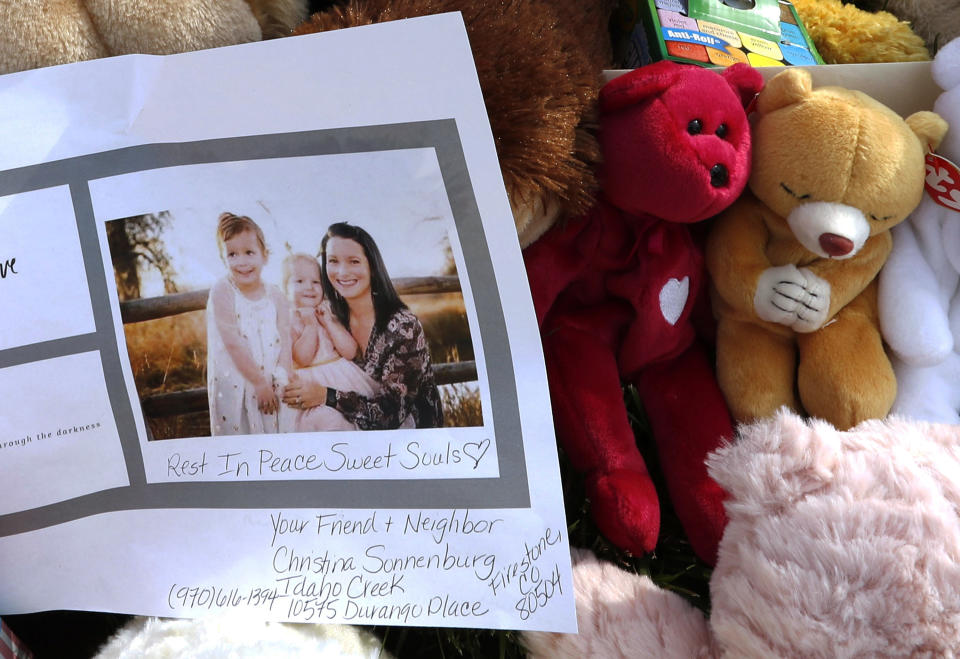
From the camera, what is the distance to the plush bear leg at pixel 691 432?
54 cm

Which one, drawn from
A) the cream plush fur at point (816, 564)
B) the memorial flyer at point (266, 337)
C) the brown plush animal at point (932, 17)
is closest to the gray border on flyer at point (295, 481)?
the memorial flyer at point (266, 337)

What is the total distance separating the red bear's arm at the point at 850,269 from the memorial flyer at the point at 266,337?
25 centimetres

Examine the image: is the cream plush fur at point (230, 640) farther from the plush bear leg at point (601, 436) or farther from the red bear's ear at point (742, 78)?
the red bear's ear at point (742, 78)

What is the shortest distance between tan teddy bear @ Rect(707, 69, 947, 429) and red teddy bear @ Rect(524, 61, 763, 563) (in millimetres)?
25

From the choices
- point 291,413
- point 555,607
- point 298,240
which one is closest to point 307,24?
point 298,240

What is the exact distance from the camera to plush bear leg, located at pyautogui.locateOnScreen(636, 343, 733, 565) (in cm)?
54

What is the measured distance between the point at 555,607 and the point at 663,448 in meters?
0.21

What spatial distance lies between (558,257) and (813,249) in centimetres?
18

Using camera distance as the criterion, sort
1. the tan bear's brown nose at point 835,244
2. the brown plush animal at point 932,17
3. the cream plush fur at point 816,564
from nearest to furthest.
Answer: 1. the cream plush fur at point 816,564
2. the tan bear's brown nose at point 835,244
3. the brown plush animal at point 932,17

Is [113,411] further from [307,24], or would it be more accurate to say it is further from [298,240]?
[307,24]

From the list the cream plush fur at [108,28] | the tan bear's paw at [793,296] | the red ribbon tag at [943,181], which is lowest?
the tan bear's paw at [793,296]

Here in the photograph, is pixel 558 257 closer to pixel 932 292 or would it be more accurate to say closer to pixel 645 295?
pixel 645 295

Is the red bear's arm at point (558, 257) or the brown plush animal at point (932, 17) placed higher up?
the brown plush animal at point (932, 17)

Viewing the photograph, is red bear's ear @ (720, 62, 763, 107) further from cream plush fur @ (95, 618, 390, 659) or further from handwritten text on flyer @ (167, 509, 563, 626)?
cream plush fur @ (95, 618, 390, 659)
